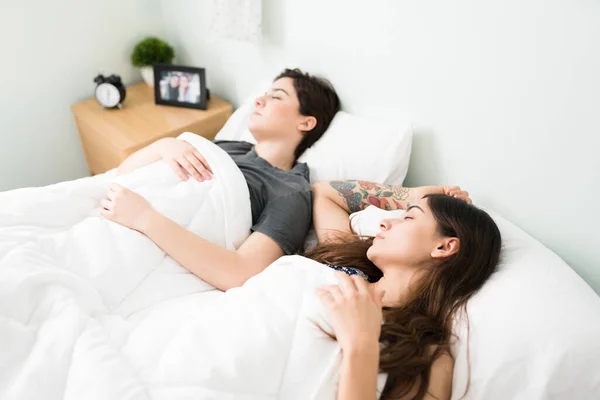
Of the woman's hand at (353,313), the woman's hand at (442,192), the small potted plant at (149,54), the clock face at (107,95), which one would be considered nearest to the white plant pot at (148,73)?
the small potted plant at (149,54)

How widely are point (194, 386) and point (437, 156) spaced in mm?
973

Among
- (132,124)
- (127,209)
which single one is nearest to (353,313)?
(127,209)

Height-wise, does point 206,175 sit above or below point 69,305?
above

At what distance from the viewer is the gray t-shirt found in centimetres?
122

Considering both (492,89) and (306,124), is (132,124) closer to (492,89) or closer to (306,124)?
(306,124)

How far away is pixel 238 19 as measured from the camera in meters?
1.64

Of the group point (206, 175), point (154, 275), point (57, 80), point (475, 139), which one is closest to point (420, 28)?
point (475, 139)

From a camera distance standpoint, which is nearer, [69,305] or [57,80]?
[69,305]

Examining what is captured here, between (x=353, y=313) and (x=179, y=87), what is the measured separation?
1.49m

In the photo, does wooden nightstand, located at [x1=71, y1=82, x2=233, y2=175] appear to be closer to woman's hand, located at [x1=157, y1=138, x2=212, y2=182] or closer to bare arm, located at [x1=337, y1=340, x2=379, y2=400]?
woman's hand, located at [x1=157, y1=138, x2=212, y2=182]

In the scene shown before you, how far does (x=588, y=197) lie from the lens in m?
1.05

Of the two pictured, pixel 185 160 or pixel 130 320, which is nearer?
pixel 130 320

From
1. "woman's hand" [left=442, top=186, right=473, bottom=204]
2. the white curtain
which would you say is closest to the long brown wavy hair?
"woman's hand" [left=442, top=186, right=473, bottom=204]

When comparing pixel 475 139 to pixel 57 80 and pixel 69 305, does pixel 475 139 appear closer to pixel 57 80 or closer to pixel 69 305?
pixel 69 305
